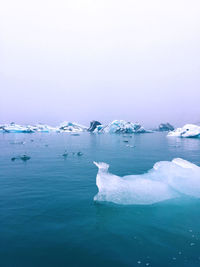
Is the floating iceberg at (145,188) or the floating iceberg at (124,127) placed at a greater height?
the floating iceberg at (124,127)

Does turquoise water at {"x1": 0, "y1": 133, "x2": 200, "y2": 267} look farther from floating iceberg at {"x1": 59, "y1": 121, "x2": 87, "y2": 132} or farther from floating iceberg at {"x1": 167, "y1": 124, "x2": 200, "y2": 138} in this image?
floating iceberg at {"x1": 59, "y1": 121, "x2": 87, "y2": 132}

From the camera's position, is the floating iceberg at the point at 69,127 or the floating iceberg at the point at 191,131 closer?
the floating iceberg at the point at 191,131

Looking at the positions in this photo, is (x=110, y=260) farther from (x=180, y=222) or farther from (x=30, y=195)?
(x=30, y=195)

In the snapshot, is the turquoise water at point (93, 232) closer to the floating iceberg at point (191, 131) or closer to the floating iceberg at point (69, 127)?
the floating iceberg at point (191, 131)

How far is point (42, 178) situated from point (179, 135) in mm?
72800

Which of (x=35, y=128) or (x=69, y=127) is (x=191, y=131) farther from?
(x=35, y=128)

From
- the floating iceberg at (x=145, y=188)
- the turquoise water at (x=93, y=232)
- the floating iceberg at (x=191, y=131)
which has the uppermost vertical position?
the floating iceberg at (x=191, y=131)

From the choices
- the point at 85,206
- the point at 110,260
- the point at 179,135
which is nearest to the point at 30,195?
the point at 85,206

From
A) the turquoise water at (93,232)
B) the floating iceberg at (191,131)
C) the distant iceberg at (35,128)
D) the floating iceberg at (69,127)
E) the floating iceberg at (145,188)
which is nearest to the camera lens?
the turquoise water at (93,232)

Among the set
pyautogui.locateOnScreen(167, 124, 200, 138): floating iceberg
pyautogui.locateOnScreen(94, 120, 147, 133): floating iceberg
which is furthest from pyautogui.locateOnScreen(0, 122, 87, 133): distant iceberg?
pyautogui.locateOnScreen(167, 124, 200, 138): floating iceberg

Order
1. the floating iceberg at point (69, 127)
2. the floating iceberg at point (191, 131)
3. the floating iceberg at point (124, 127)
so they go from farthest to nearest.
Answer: the floating iceberg at point (69, 127) → the floating iceberg at point (124, 127) → the floating iceberg at point (191, 131)

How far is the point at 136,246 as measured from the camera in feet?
17.0

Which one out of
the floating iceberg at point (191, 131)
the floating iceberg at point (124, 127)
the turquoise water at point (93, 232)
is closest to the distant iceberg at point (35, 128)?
the floating iceberg at point (124, 127)

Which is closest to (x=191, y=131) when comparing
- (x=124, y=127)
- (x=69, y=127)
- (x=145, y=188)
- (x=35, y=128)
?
(x=124, y=127)
